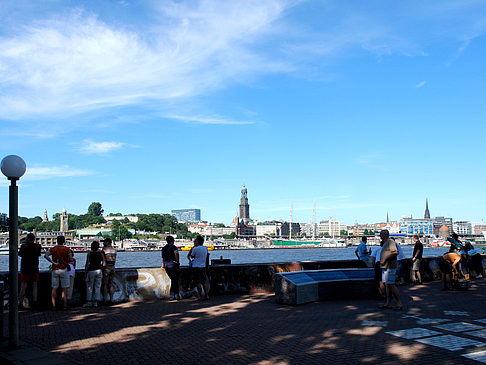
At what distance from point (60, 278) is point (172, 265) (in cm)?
263

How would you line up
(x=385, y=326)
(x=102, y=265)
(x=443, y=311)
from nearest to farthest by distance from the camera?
(x=385, y=326)
(x=443, y=311)
(x=102, y=265)

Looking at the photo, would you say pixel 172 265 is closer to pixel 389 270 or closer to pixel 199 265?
pixel 199 265

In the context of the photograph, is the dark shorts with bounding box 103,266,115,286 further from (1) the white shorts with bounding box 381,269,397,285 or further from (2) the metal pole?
(1) the white shorts with bounding box 381,269,397,285

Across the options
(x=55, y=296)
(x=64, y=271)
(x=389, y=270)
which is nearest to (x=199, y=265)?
(x=64, y=271)

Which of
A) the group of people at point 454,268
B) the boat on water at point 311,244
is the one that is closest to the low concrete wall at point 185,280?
the group of people at point 454,268

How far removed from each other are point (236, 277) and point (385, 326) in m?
5.84

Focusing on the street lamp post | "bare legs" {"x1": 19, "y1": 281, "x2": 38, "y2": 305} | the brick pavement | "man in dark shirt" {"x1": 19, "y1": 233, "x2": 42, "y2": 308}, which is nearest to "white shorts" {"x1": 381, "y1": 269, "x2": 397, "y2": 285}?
the brick pavement

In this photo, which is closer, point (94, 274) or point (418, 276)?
point (94, 274)

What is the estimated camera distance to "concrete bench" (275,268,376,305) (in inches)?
430

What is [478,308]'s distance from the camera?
10133 mm

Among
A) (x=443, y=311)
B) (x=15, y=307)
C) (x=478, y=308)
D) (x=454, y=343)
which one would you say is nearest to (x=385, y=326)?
(x=454, y=343)

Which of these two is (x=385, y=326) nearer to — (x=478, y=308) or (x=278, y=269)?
(x=478, y=308)

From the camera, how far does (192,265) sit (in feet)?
39.5

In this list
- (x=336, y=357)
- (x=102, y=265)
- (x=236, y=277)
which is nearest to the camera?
(x=336, y=357)
